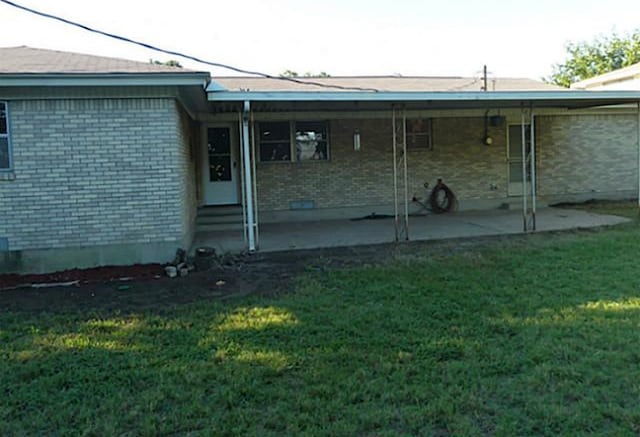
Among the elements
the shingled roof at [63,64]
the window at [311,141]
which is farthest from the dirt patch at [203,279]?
the window at [311,141]

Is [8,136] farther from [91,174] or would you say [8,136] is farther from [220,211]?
[220,211]

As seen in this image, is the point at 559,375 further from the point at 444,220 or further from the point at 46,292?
the point at 444,220

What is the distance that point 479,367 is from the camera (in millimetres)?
3660

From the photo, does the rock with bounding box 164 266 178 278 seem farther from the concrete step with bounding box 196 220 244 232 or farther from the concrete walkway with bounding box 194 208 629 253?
the concrete step with bounding box 196 220 244 232

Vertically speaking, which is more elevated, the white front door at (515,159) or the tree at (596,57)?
the tree at (596,57)

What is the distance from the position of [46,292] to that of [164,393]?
378 cm

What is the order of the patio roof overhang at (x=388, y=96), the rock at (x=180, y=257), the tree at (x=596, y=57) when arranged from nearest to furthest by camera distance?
the rock at (x=180, y=257)
the patio roof overhang at (x=388, y=96)
the tree at (x=596, y=57)

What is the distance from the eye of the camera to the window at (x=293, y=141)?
1263cm

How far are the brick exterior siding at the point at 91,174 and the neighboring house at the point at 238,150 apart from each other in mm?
14

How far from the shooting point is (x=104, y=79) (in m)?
7.07

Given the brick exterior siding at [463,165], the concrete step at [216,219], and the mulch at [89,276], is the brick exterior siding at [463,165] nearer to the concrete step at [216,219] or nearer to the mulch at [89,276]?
the concrete step at [216,219]

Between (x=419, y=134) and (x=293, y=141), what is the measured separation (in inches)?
128

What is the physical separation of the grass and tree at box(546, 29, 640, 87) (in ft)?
118

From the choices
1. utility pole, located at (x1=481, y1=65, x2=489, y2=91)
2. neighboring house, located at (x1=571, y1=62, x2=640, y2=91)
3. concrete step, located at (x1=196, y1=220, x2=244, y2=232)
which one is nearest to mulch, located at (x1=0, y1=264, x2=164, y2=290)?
concrete step, located at (x1=196, y1=220, x2=244, y2=232)
